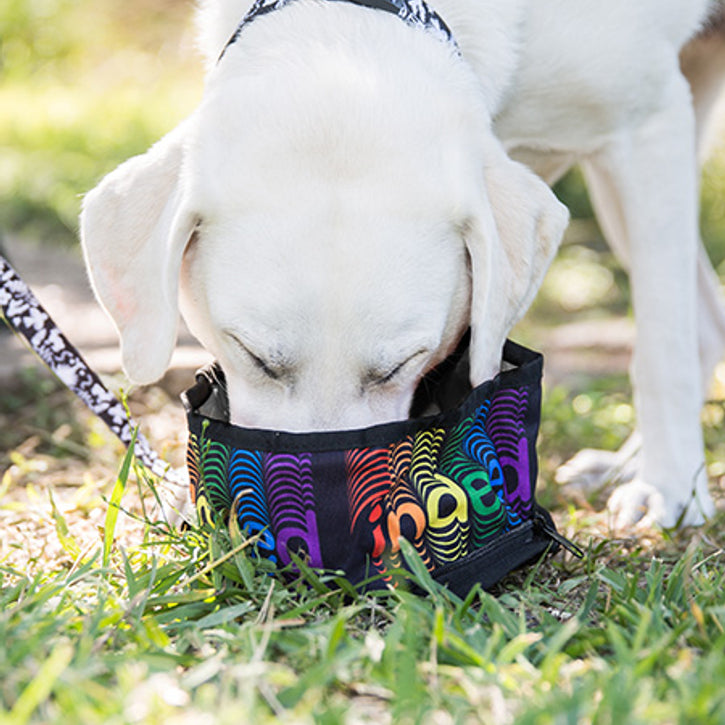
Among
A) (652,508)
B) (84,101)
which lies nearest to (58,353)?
(652,508)

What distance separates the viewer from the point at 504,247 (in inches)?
77.9

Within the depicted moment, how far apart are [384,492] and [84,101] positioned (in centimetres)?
943

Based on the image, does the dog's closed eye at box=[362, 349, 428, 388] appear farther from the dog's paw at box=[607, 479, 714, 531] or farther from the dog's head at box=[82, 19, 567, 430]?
the dog's paw at box=[607, 479, 714, 531]

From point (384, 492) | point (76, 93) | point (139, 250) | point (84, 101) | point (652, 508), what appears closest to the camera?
point (384, 492)

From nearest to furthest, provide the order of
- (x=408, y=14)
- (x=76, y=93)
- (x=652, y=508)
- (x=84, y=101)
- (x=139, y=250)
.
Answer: (x=139, y=250) → (x=408, y=14) → (x=652, y=508) → (x=84, y=101) → (x=76, y=93)

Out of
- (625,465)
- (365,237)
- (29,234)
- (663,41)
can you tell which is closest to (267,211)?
(365,237)

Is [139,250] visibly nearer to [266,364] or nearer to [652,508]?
[266,364]

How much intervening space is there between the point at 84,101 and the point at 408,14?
29.1 feet

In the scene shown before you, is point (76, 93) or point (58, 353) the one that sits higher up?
point (76, 93)

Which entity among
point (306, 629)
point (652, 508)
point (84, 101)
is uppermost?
point (84, 101)

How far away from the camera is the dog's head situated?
1811 millimetres

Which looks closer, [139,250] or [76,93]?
[139,250]

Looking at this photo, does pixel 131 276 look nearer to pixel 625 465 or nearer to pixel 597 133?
pixel 597 133

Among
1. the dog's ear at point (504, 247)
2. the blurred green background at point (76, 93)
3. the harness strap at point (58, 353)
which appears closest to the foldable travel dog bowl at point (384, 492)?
the dog's ear at point (504, 247)
